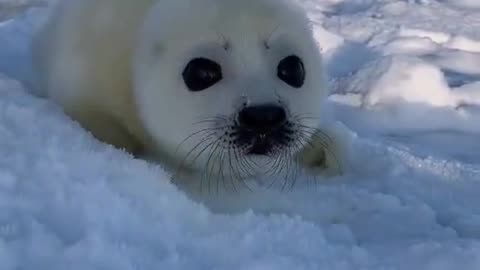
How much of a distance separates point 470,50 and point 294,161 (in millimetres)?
1920

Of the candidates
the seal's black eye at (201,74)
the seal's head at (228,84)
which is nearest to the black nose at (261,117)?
the seal's head at (228,84)

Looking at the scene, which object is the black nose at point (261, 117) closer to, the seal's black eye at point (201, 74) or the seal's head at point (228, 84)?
the seal's head at point (228, 84)

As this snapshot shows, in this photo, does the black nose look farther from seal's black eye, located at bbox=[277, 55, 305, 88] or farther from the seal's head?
seal's black eye, located at bbox=[277, 55, 305, 88]

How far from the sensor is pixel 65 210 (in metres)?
1.46

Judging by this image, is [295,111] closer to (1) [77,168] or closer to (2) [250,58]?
(2) [250,58]

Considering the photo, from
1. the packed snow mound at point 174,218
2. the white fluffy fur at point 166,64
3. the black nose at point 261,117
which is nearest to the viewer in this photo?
the packed snow mound at point 174,218

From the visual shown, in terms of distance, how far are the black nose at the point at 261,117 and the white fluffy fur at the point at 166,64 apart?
0.03 metres

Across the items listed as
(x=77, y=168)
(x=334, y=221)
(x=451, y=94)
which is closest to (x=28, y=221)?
(x=77, y=168)

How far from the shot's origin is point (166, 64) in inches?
88.1

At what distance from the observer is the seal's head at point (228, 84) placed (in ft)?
6.79

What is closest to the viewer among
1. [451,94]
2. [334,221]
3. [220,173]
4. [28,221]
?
[28,221]

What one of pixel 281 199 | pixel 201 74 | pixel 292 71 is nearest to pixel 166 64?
pixel 201 74

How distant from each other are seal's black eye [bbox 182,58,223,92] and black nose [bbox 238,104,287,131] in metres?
0.17

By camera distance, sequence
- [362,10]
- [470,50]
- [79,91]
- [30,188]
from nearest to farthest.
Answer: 1. [30,188]
2. [79,91]
3. [470,50]
4. [362,10]
